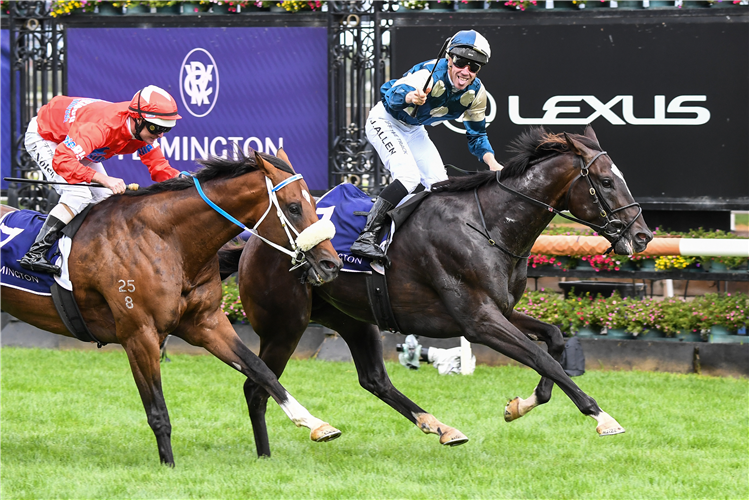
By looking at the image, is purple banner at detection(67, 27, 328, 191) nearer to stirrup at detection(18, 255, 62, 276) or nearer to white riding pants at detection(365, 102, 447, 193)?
white riding pants at detection(365, 102, 447, 193)

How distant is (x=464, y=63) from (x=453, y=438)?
2202 millimetres

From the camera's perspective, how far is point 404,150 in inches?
241

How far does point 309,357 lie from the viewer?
944 centimetres

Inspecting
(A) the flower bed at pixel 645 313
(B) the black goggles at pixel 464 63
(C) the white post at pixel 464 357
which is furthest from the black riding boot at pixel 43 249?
(A) the flower bed at pixel 645 313

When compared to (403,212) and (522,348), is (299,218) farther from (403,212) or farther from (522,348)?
(522,348)

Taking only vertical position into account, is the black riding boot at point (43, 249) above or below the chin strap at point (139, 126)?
below

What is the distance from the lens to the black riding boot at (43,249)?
18.1 ft

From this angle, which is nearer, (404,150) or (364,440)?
(404,150)

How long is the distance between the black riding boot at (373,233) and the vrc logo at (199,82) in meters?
4.63

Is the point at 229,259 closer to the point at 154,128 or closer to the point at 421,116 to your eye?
the point at 154,128

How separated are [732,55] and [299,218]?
5.49 m

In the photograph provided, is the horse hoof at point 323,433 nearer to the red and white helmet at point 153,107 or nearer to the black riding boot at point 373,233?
the black riding boot at point 373,233

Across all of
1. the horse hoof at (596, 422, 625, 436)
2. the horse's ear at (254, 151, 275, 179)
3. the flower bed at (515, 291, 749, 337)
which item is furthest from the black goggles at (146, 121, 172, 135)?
the flower bed at (515, 291, 749, 337)

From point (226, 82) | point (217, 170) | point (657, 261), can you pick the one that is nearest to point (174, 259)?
A: point (217, 170)
